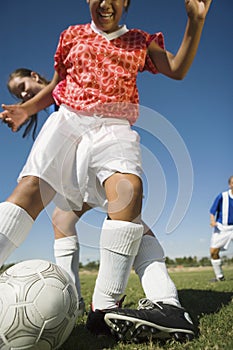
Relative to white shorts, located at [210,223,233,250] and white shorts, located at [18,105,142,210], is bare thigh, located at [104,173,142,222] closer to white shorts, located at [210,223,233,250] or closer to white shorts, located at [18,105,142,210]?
white shorts, located at [18,105,142,210]

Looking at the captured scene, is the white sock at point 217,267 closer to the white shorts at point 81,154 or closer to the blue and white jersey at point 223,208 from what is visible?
the blue and white jersey at point 223,208

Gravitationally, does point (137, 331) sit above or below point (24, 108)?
below

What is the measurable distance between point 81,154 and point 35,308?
40.2 inches

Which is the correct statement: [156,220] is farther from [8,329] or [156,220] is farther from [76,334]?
[8,329]

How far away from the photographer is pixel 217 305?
3664 mm

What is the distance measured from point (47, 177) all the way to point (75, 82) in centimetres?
78

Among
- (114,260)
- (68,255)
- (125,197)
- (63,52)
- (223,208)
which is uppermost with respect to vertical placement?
(63,52)

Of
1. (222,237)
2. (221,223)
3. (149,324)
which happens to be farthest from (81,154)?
(221,223)

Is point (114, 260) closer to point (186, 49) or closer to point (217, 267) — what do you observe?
point (186, 49)

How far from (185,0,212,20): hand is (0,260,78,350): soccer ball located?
5.78 ft

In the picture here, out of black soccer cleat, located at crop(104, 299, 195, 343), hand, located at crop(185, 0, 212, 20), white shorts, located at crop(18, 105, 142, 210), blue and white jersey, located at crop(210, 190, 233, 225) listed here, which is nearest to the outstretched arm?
hand, located at crop(185, 0, 212, 20)

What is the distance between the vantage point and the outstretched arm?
2.71m

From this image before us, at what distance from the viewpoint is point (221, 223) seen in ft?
31.3

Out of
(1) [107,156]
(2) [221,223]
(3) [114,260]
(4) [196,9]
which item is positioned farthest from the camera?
(2) [221,223]
